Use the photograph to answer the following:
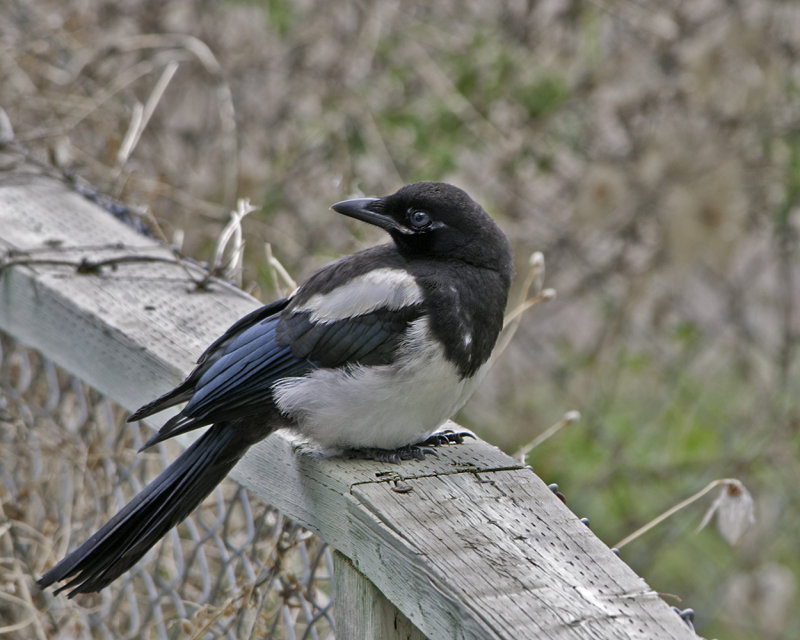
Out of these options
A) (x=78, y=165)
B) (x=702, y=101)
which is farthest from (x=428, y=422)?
(x=702, y=101)

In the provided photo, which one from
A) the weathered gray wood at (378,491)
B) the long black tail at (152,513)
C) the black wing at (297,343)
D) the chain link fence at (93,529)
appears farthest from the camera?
the chain link fence at (93,529)

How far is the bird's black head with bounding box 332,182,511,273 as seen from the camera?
2553 mm

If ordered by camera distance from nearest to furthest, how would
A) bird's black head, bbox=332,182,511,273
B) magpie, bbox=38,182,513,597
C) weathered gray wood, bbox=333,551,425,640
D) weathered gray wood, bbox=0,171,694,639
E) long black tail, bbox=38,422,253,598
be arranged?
weathered gray wood, bbox=0,171,694,639 → weathered gray wood, bbox=333,551,425,640 → long black tail, bbox=38,422,253,598 → magpie, bbox=38,182,513,597 → bird's black head, bbox=332,182,511,273

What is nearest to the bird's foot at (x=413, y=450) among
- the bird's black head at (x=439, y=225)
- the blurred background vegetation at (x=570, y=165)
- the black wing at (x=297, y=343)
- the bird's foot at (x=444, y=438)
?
the bird's foot at (x=444, y=438)

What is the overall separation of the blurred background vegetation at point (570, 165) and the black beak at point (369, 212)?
1.76 meters

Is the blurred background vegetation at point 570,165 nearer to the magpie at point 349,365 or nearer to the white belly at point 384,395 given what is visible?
the magpie at point 349,365

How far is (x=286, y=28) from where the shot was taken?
4988 mm

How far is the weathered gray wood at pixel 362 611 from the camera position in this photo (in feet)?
5.20

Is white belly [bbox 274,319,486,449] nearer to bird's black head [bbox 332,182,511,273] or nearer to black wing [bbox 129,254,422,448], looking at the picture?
black wing [bbox 129,254,422,448]

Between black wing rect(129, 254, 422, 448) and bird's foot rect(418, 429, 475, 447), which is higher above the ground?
black wing rect(129, 254, 422, 448)

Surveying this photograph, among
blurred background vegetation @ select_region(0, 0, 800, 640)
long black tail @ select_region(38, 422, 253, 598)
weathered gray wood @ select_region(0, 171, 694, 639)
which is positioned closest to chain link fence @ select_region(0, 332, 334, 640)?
long black tail @ select_region(38, 422, 253, 598)

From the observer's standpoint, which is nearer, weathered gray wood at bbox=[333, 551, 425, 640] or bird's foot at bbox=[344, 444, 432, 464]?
weathered gray wood at bbox=[333, 551, 425, 640]

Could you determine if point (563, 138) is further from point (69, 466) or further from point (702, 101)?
point (69, 466)

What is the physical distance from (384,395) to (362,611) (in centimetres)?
70
